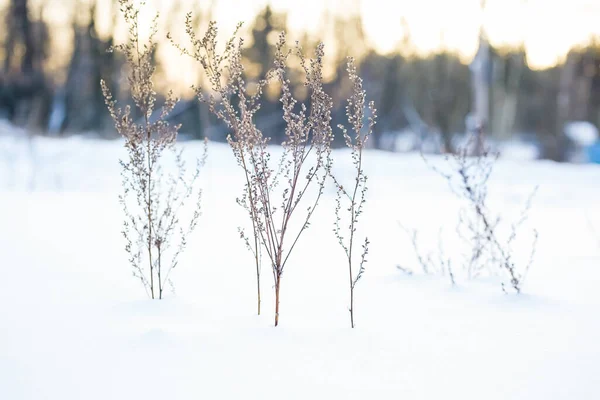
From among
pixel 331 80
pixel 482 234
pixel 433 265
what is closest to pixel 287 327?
pixel 433 265

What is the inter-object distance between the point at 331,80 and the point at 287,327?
24525 millimetres

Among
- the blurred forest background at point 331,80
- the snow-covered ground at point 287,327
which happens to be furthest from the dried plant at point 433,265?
the blurred forest background at point 331,80

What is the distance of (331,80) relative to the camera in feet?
87.5

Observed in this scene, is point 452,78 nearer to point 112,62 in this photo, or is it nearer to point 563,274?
point 112,62

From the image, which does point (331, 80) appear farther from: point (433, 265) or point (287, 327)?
point (287, 327)

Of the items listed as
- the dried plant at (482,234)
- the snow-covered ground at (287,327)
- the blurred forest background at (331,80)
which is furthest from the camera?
the blurred forest background at (331,80)

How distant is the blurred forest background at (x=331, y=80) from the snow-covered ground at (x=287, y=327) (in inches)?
367

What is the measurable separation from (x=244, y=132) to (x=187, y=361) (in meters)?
1.29

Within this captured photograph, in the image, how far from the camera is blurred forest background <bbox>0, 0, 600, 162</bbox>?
762 inches

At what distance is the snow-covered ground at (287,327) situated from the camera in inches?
97.0

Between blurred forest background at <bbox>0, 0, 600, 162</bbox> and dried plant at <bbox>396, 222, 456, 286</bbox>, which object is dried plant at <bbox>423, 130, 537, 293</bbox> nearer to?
dried plant at <bbox>396, 222, 456, 286</bbox>

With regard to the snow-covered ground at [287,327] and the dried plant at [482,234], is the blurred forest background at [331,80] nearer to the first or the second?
the dried plant at [482,234]

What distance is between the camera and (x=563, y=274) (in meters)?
4.57

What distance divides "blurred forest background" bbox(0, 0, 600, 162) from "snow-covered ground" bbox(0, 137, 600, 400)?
9.31 meters
